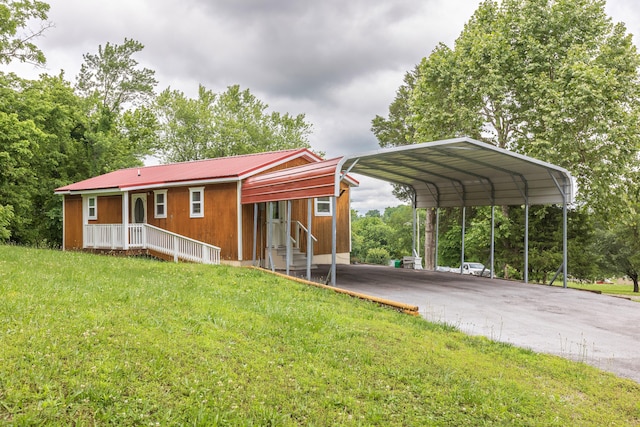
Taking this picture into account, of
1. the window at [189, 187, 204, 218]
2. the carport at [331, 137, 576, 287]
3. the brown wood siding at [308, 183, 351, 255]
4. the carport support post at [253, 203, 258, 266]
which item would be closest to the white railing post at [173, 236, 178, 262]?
the window at [189, 187, 204, 218]

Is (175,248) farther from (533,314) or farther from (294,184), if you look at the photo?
(533,314)

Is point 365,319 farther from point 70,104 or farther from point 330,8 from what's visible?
point 70,104

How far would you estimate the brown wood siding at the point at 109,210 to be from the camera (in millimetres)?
18969

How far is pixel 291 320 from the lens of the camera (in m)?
6.84

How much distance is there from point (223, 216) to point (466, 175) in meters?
9.09

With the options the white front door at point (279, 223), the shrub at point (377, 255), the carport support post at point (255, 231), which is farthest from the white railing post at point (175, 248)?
the shrub at point (377, 255)

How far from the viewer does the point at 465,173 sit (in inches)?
636

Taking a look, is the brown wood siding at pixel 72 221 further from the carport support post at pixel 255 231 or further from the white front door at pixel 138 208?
the carport support post at pixel 255 231

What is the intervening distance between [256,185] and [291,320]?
834cm

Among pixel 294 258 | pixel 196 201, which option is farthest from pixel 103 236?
pixel 294 258

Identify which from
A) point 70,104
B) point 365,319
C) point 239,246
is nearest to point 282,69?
point 70,104

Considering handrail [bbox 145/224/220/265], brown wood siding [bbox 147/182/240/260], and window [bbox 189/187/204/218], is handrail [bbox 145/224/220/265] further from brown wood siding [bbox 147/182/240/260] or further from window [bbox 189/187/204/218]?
window [bbox 189/187/204/218]

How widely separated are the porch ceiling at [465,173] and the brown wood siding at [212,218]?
14.7ft

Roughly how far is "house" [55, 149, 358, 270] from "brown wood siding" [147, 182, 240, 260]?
0.11ft
